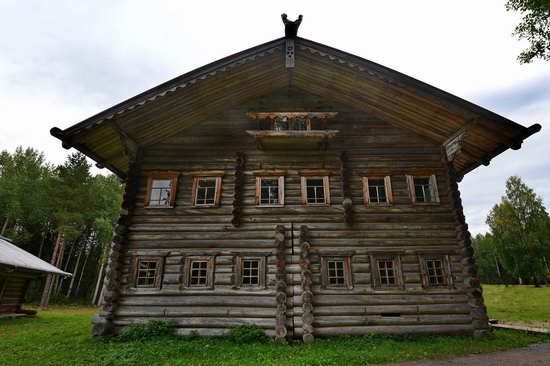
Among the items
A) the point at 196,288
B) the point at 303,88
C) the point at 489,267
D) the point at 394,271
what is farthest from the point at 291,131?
the point at 489,267

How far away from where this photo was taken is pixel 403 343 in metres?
8.79

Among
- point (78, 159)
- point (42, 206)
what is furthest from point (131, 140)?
point (42, 206)

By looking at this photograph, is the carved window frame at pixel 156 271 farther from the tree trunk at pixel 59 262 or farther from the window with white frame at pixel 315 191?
the tree trunk at pixel 59 262

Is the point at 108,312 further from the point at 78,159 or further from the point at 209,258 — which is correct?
the point at 78,159

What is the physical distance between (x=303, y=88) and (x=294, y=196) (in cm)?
489

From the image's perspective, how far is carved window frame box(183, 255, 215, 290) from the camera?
10172 millimetres

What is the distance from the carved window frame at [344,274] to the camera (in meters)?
10.1

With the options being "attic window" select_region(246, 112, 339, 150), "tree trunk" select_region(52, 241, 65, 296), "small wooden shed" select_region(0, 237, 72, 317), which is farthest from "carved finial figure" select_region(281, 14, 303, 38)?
"tree trunk" select_region(52, 241, 65, 296)

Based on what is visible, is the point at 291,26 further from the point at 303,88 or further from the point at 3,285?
the point at 3,285

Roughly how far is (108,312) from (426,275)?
1096 cm

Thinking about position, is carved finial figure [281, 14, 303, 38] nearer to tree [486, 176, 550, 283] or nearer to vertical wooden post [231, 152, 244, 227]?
vertical wooden post [231, 152, 244, 227]

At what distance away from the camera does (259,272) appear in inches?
404

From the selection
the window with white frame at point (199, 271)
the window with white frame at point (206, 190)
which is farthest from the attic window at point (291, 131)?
the window with white frame at point (199, 271)

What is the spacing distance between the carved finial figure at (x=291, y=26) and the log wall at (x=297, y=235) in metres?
2.60
